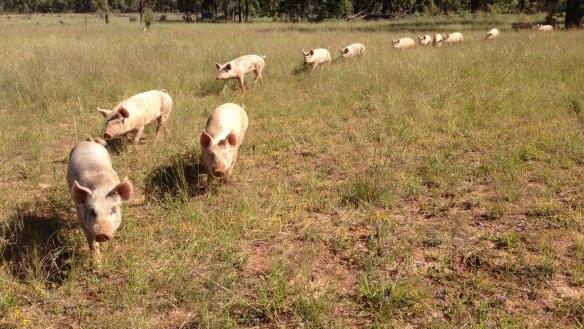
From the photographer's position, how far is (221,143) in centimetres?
516

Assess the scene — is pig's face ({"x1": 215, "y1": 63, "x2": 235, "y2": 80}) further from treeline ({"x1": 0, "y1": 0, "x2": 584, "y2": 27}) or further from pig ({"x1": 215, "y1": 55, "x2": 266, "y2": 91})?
treeline ({"x1": 0, "y1": 0, "x2": 584, "y2": 27})

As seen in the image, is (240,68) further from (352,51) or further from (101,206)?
(101,206)

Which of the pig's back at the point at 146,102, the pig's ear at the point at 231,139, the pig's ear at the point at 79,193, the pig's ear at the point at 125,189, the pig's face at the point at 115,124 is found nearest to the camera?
the pig's ear at the point at 79,193

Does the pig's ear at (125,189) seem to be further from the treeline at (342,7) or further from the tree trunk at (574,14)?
the treeline at (342,7)

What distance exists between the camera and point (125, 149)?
669 cm

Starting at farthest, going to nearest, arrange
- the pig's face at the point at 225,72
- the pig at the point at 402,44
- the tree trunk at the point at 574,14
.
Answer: the tree trunk at the point at 574,14 < the pig at the point at 402,44 < the pig's face at the point at 225,72

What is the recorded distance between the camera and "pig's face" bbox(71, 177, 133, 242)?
3.44 metres

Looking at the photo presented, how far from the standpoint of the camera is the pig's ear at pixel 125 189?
3530 millimetres

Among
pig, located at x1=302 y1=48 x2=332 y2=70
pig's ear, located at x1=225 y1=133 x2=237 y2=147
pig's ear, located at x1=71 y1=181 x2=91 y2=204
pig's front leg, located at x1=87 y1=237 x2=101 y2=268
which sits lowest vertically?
pig's front leg, located at x1=87 y1=237 x2=101 y2=268

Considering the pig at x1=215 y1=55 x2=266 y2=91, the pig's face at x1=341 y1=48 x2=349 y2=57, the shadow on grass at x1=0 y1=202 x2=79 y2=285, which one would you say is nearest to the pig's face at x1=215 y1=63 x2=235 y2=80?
the pig at x1=215 y1=55 x2=266 y2=91

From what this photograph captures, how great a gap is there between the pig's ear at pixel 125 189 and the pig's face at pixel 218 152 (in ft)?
4.82

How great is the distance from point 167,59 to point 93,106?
4.44 metres

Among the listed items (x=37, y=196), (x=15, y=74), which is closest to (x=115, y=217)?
(x=37, y=196)

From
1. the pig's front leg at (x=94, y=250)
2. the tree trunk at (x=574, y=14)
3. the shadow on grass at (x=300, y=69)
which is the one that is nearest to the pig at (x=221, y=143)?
the pig's front leg at (x=94, y=250)
